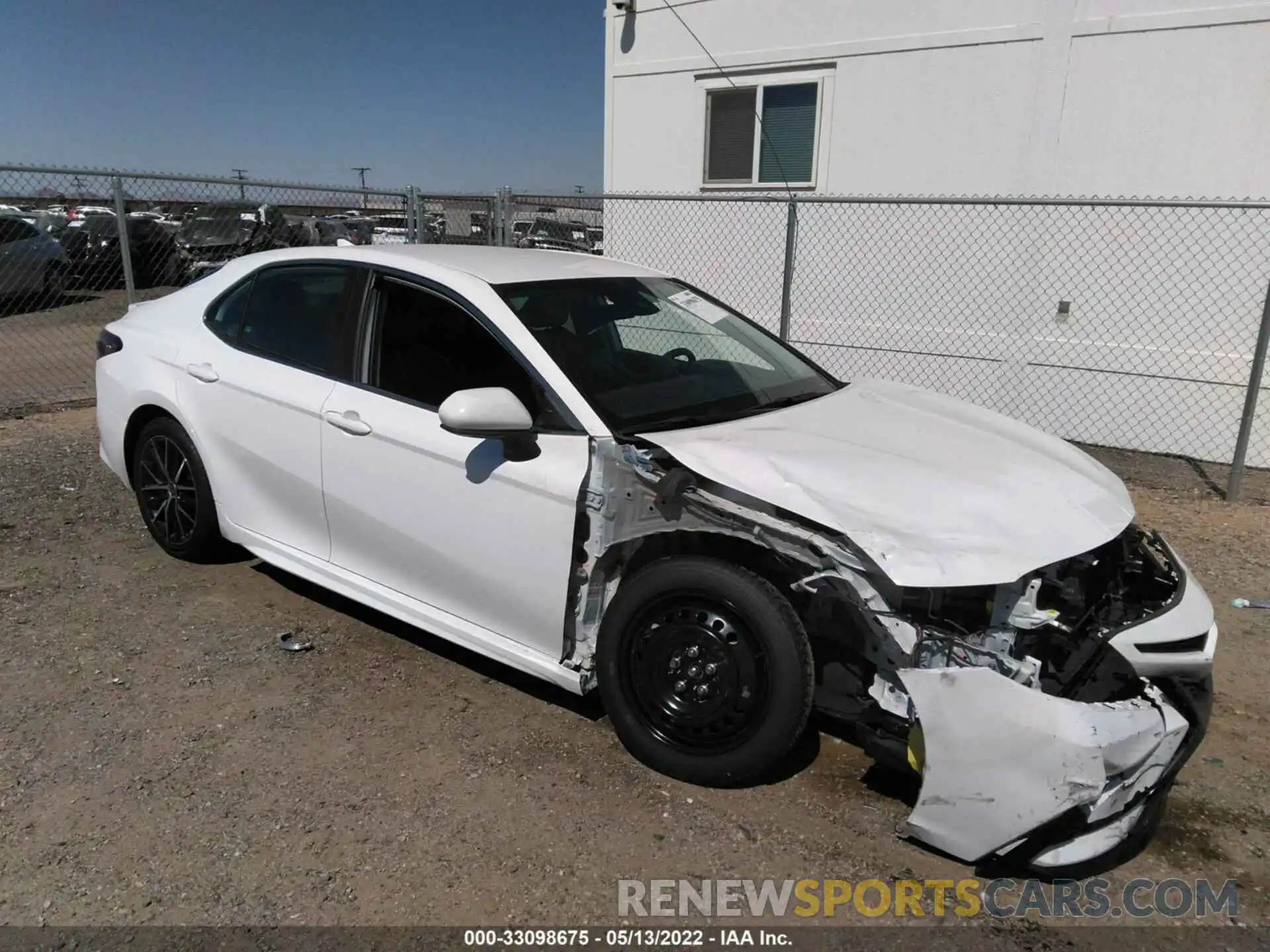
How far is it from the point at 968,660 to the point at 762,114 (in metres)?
7.18

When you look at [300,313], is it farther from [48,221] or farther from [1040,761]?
[48,221]

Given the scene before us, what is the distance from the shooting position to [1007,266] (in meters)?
7.44

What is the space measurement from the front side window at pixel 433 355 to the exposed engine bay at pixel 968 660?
476 mm

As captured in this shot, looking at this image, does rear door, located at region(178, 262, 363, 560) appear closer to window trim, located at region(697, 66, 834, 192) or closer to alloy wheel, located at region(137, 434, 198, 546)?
alloy wheel, located at region(137, 434, 198, 546)

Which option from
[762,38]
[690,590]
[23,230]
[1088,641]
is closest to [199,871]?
[690,590]

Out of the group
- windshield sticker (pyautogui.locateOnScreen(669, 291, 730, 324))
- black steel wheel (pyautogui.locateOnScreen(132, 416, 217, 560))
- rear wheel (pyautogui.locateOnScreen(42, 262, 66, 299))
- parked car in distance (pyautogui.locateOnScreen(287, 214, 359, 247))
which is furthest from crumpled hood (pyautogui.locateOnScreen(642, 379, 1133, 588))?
rear wheel (pyautogui.locateOnScreen(42, 262, 66, 299))

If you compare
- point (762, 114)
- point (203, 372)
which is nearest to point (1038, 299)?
point (762, 114)

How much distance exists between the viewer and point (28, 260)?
1164 cm

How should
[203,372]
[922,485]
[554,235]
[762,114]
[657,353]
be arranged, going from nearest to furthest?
[922,485], [657,353], [203,372], [762,114], [554,235]

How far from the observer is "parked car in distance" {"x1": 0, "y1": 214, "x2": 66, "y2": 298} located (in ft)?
37.2

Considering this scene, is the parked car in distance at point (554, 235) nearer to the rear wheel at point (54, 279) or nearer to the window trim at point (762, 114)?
the window trim at point (762, 114)

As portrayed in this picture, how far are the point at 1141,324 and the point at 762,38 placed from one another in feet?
13.7

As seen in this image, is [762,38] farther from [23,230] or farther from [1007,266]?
[23,230]

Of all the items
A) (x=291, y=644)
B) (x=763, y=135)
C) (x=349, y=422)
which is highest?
(x=763, y=135)
